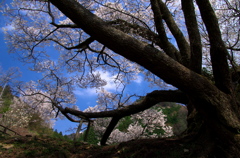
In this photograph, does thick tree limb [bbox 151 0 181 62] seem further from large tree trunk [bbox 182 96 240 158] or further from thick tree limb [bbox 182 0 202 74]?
large tree trunk [bbox 182 96 240 158]

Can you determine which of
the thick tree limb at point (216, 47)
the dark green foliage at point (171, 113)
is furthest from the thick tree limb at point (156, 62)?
the dark green foliage at point (171, 113)

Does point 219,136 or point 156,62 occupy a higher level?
point 156,62

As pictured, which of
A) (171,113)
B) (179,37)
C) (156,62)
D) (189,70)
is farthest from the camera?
(171,113)

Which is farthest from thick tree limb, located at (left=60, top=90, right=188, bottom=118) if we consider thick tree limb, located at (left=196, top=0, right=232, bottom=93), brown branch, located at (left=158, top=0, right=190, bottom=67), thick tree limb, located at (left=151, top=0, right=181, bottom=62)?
thick tree limb, located at (left=196, top=0, right=232, bottom=93)

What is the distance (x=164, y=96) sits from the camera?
13.4 feet

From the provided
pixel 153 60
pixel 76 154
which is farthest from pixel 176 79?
pixel 76 154

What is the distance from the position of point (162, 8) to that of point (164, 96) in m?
3.00

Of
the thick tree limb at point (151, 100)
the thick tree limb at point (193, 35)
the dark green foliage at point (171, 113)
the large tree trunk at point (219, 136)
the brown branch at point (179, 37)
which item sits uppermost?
the dark green foliage at point (171, 113)

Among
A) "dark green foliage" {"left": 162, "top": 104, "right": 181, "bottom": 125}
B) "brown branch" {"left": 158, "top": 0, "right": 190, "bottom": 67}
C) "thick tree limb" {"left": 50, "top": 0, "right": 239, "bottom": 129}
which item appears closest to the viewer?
"thick tree limb" {"left": 50, "top": 0, "right": 239, "bottom": 129}

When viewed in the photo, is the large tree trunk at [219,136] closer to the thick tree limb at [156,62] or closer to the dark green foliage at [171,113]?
the thick tree limb at [156,62]

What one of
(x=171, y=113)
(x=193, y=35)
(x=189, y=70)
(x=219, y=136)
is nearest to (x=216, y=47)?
(x=193, y=35)

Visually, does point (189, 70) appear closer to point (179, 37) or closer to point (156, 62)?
point (156, 62)

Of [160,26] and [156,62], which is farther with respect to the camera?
[160,26]

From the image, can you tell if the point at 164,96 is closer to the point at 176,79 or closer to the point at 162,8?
the point at 176,79
